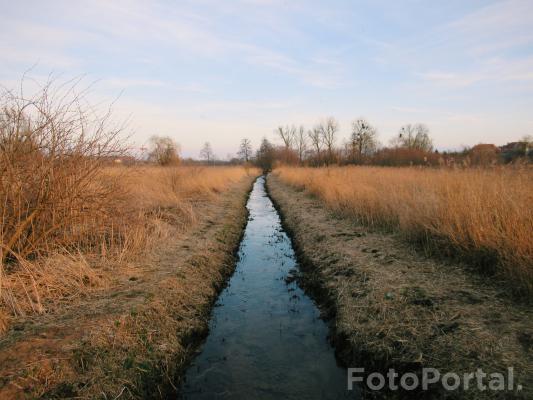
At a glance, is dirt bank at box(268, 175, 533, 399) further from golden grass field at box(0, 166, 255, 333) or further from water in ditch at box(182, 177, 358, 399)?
golden grass field at box(0, 166, 255, 333)

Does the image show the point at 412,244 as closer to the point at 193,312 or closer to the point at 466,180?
the point at 466,180

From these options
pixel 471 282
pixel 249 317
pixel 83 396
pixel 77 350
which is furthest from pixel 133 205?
pixel 471 282

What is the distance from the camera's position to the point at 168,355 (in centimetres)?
381

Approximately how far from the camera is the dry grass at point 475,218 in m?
4.23

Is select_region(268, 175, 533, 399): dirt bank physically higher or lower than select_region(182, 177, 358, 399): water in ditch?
higher

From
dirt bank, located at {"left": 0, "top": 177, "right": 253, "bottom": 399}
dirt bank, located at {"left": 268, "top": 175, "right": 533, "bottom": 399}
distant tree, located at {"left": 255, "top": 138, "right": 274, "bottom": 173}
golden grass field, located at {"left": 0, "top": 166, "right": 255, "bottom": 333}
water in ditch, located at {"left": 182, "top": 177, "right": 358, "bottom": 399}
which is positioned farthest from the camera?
distant tree, located at {"left": 255, "top": 138, "right": 274, "bottom": 173}

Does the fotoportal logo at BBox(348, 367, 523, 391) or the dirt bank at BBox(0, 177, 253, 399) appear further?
the dirt bank at BBox(0, 177, 253, 399)

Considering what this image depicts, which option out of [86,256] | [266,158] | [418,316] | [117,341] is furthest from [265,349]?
[266,158]

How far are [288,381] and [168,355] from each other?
141cm

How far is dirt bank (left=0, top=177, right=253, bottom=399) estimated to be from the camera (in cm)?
296

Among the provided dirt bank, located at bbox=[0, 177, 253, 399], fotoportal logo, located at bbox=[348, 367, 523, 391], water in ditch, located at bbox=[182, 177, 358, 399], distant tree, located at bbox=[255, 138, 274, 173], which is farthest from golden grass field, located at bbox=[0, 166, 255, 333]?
distant tree, located at bbox=[255, 138, 274, 173]

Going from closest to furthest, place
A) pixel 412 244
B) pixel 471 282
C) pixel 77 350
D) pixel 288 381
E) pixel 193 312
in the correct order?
pixel 77 350, pixel 288 381, pixel 471 282, pixel 193 312, pixel 412 244

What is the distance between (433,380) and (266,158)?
54933mm

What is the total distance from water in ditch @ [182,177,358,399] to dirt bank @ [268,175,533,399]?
323 mm
